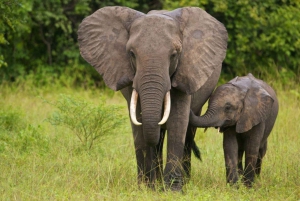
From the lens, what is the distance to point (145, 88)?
6.77 m

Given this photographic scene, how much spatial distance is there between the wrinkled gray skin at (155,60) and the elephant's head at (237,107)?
47 centimetres

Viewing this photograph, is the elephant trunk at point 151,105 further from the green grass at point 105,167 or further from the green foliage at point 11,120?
the green foliage at point 11,120

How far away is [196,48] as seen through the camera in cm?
731

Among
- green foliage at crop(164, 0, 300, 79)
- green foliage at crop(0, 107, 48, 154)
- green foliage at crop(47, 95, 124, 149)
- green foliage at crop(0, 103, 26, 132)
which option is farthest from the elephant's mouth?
green foliage at crop(164, 0, 300, 79)

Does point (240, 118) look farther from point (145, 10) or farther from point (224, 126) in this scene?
point (145, 10)

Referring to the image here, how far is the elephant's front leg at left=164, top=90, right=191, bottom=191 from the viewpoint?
24.1 ft

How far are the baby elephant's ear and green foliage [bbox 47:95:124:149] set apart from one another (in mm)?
2122

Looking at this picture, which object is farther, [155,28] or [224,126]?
[224,126]

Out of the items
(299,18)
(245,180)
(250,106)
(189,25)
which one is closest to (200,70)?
(189,25)

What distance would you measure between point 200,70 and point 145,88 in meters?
0.75

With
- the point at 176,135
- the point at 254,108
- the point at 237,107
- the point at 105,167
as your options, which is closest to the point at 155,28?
the point at 176,135

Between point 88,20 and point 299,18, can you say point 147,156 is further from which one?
point 299,18

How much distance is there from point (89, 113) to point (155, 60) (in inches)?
117

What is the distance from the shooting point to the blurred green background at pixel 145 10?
50.1ft
